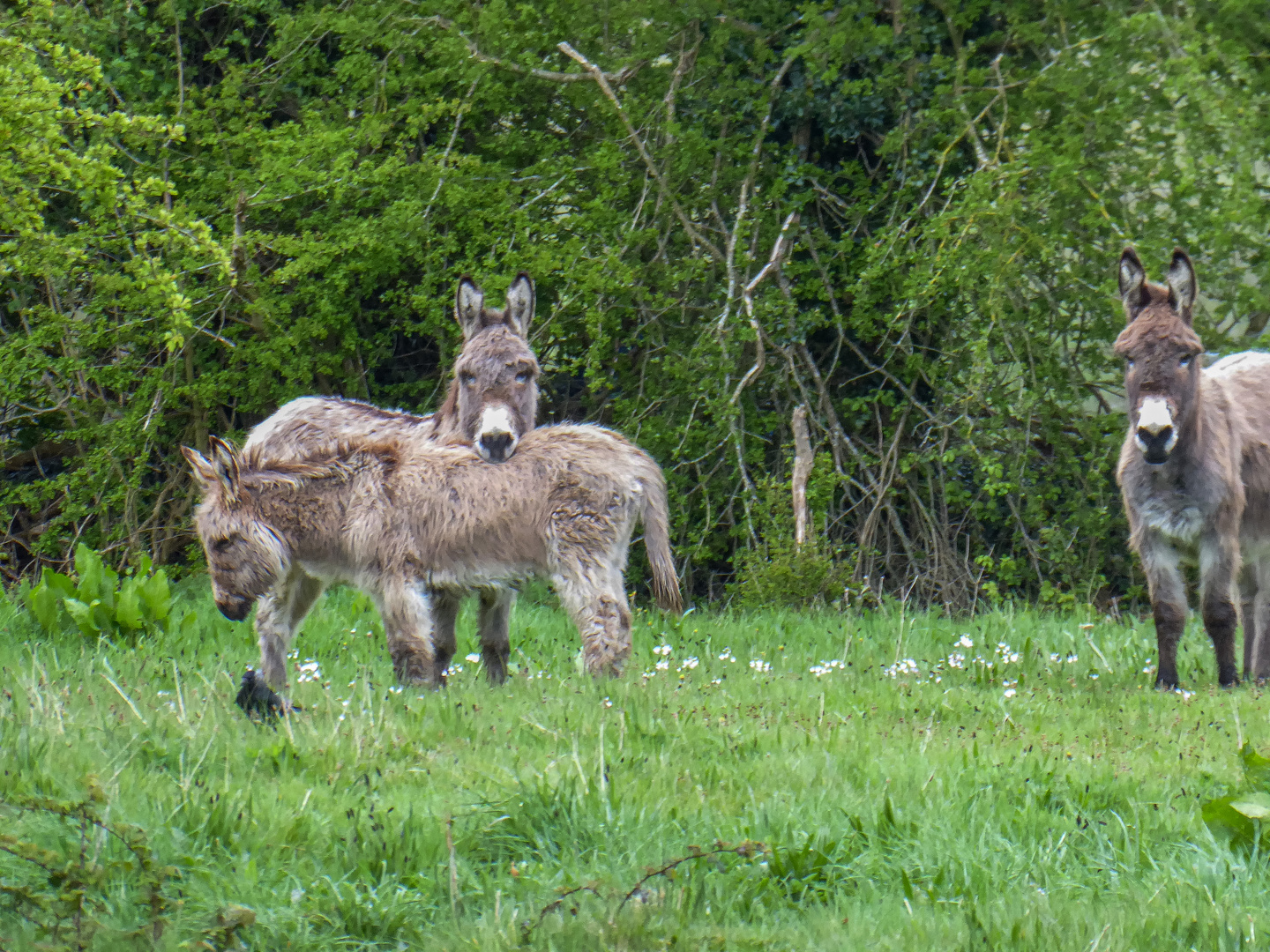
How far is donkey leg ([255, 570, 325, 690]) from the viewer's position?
21.8 ft

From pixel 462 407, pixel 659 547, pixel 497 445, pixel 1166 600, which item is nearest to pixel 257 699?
pixel 497 445

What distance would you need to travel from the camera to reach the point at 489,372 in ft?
24.7

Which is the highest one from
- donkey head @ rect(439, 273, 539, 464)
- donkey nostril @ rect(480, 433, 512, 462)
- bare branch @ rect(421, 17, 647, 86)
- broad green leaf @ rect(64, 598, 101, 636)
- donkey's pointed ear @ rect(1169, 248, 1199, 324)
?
bare branch @ rect(421, 17, 647, 86)

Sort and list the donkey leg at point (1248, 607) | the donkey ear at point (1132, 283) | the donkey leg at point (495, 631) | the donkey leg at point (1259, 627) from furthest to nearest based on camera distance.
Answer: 1. the donkey leg at point (1248, 607)
2. the donkey leg at point (1259, 627)
3. the donkey ear at point (1132, 283)
4. the donkey leg at point (495, 631)

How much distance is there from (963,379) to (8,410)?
8142mm

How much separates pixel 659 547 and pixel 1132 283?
2931 mm

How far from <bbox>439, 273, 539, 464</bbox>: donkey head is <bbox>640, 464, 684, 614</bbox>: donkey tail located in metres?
0.78

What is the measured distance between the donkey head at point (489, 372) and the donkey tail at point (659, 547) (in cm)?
78

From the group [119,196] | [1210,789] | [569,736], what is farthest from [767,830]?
[119,196]

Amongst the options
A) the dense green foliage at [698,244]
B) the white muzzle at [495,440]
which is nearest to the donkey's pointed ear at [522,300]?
the white muzzle at [495,440]

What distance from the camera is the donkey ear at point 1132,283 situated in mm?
7141

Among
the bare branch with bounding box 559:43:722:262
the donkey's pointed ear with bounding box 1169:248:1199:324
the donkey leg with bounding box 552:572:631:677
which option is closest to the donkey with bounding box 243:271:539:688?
the donkey leg with bounding box 552:572:631:677

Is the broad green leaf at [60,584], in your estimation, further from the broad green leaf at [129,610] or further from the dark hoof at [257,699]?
the dark hoof at [257,699]

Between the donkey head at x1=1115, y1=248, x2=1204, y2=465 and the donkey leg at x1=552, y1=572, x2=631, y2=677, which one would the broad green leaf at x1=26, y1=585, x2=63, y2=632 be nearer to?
the donkey leg at x1=552, y1=572, x2=631, y2=677
